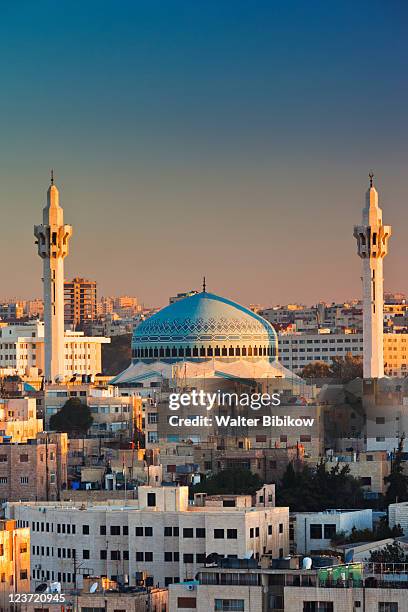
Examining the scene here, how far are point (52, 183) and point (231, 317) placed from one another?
25.9 ft

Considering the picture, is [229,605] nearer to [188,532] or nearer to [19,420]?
[188,532]

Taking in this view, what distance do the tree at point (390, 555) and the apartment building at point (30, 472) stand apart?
14.5 metres

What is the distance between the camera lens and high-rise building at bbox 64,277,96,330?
626ft

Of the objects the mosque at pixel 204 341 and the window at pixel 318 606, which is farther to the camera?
the mosque at pixel 204 341

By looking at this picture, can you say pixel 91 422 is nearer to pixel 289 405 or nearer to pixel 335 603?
pixel 289 405

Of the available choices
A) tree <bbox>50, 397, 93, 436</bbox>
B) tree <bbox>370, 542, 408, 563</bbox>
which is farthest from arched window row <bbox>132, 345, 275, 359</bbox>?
tree <bbox>370, 542, 408, 563</bbox>

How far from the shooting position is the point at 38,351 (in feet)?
425

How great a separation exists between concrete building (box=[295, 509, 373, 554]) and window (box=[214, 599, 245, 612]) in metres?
12.0

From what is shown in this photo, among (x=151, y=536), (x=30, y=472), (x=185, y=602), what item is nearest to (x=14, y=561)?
(x=151, y=536)

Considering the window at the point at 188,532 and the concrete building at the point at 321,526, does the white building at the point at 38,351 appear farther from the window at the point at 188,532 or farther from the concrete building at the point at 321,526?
the window at the point at 188,532

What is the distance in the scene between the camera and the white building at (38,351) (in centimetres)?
12850

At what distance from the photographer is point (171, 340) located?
9975 cm

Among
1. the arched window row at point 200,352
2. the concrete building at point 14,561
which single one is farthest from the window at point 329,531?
the arched window row at point 200,352

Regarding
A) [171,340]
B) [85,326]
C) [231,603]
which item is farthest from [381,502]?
[85,326]
